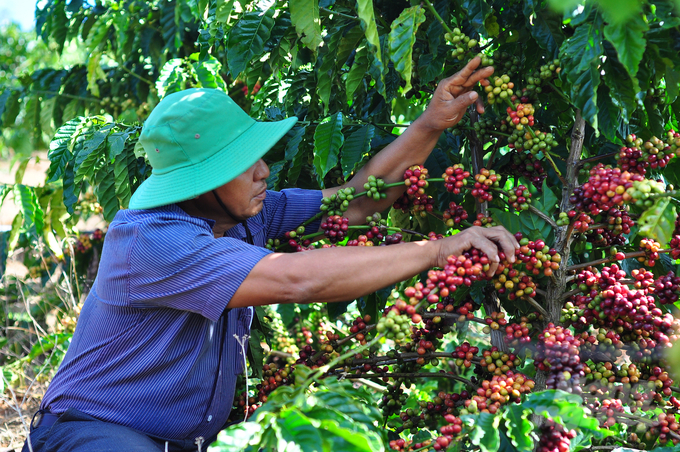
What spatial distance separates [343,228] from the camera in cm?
191

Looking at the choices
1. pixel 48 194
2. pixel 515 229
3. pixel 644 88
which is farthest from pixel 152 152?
pixel 48 194

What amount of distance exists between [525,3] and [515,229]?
2.09 feet

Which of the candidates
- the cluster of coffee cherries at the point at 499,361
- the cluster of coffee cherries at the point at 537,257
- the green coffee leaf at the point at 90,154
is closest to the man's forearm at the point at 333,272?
the cluster of coffee cherries at the point at 537,257

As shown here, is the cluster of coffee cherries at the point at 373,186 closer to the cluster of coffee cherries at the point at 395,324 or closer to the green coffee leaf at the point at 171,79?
the cluster of coffee cherries at the point at 395,324

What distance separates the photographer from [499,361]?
168 cm

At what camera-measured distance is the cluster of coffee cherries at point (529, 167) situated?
6.20 ft

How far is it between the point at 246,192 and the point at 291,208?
0.33 meters

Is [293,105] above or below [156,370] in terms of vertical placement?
above

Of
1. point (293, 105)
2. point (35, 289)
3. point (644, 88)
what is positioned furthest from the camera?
point (35, 289)

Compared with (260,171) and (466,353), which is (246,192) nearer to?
(260,171)

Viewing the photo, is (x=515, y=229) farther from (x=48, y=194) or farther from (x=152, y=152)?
(x=48, y=194)

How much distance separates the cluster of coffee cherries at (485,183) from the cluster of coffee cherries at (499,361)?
43 cm

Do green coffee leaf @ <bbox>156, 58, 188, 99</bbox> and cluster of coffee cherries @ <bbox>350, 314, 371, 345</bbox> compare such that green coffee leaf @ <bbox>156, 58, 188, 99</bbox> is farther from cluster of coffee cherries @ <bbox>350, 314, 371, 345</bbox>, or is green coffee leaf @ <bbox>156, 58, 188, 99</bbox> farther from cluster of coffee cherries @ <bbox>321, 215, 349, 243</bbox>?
cluster of coffee cherries @ <bbox>350, 314, 371, 345</bbox>

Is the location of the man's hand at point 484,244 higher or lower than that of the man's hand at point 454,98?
lower
